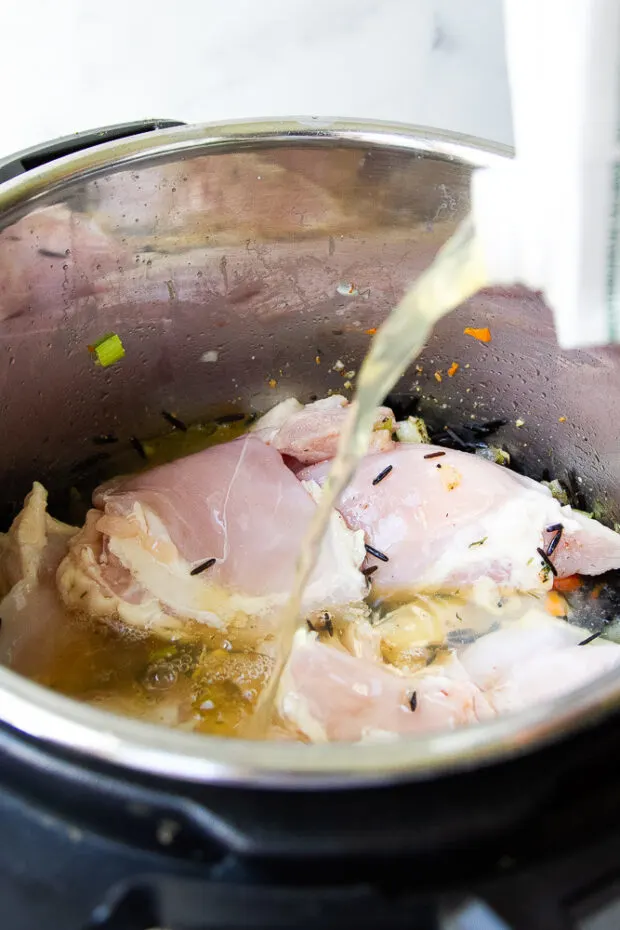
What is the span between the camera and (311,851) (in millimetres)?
537

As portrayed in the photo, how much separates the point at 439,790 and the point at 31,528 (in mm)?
712

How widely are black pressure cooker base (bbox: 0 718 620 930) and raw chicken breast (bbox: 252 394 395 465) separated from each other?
0.70 metres

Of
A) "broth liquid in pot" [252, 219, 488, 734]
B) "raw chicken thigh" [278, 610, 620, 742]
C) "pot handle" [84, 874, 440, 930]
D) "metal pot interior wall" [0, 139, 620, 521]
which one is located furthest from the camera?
"metal pot interior wall" [0, 139, 620, 521]

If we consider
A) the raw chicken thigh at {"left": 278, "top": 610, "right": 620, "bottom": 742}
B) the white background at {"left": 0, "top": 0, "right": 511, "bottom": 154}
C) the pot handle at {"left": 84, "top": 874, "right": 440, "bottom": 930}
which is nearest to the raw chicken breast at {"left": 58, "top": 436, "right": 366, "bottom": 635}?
the raw chicken thigh at {"left": 278, "top": 610, "right": 620, "bottom": 742}

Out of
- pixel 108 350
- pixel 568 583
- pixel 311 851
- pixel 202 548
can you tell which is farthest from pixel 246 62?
pixel 311 851

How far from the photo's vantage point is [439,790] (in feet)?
1.81

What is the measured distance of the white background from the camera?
1.51 m

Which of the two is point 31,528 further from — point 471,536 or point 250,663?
point 471,536

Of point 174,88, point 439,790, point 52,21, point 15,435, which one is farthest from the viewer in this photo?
point 174,88

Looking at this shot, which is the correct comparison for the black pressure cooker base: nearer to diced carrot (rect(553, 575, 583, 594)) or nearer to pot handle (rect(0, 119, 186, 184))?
diced carrot (rect(553, 575, 583, 594))

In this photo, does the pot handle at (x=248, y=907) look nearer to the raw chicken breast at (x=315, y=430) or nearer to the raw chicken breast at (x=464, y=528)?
the raw chicken breast at (x=464, y=528)

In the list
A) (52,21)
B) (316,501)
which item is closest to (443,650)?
(316,501)

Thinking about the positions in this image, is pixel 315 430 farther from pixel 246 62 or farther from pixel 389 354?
pixel 246 62

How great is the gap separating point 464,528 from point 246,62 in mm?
1026
